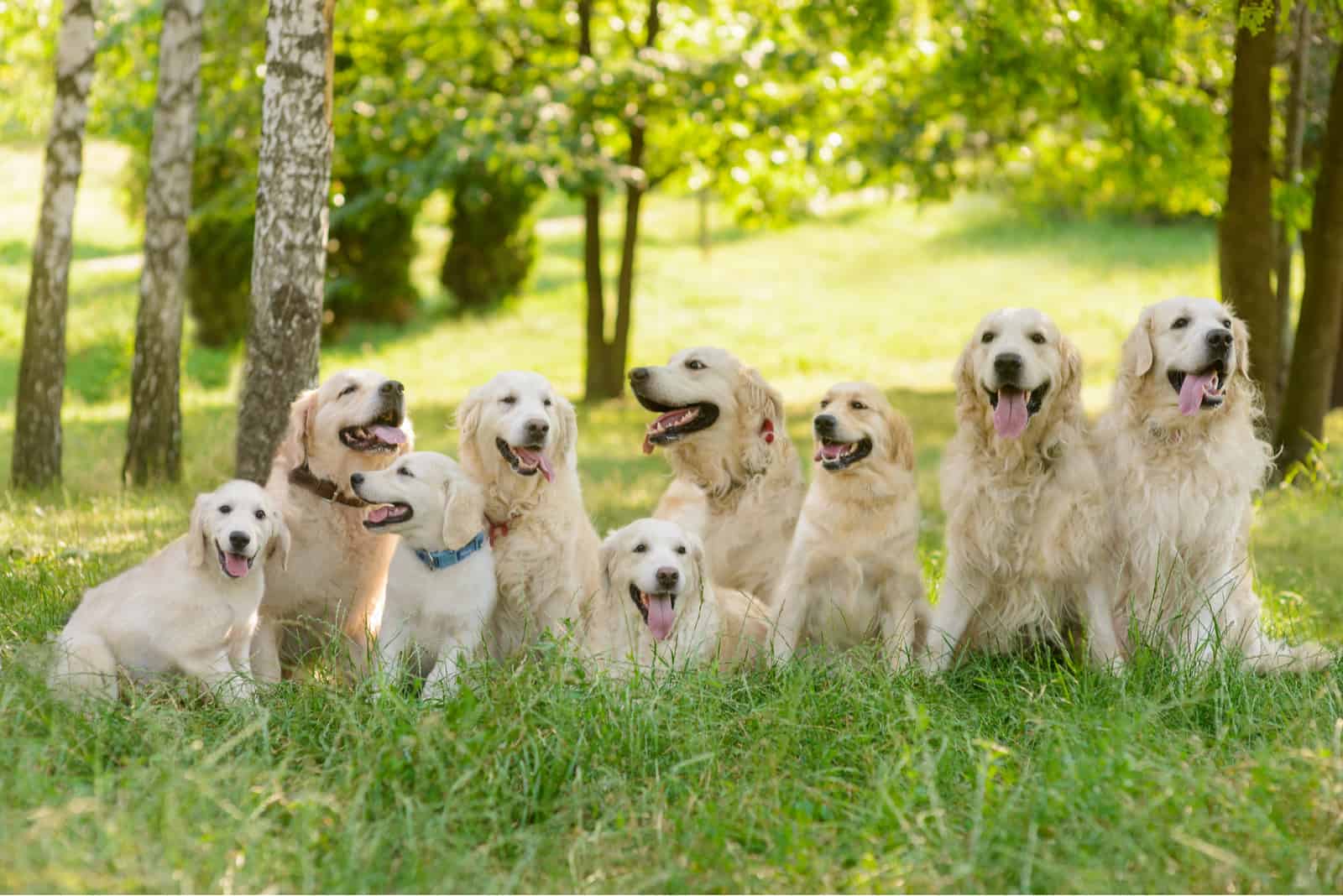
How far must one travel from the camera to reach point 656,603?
15.4 ft

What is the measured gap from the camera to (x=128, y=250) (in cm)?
2598

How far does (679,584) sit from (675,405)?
1139 millimetres

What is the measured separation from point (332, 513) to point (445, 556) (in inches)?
27.0

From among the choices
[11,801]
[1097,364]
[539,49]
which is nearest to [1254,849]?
[11,801]

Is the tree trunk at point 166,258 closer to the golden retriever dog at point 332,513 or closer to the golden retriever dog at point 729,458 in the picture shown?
the golden retriever dog at point 332,513

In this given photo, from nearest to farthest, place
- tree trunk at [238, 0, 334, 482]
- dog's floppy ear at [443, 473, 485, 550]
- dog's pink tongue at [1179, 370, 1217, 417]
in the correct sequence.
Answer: dog's floppy ear at [443, 473, 485, 550]
dog's pink tongue at [1179, 370, 1217, 417]
tree trunk at [238, 0, 334, 482]

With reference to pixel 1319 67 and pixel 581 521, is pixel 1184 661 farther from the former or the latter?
pixel 1319 67

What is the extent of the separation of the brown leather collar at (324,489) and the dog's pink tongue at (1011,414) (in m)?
2.25

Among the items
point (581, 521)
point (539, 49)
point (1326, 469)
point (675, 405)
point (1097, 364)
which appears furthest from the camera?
point (1097, 364)

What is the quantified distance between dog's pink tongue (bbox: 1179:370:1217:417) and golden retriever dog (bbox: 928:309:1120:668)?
1.14 feet

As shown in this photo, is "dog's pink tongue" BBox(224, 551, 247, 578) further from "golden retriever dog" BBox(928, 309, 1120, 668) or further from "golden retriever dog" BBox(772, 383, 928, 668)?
"golden retriever dog" BBox(928, 309, 1120, 668)

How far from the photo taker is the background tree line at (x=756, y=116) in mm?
8789

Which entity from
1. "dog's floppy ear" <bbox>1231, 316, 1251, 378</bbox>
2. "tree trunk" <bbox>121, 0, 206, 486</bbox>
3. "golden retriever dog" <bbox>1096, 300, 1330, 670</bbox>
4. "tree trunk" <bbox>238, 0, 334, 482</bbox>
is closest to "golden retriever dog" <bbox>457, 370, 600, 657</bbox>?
"tree trunk" <bbox>238, 0, 334, 482</bbox>

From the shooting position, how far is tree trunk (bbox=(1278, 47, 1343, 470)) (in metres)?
9.09
